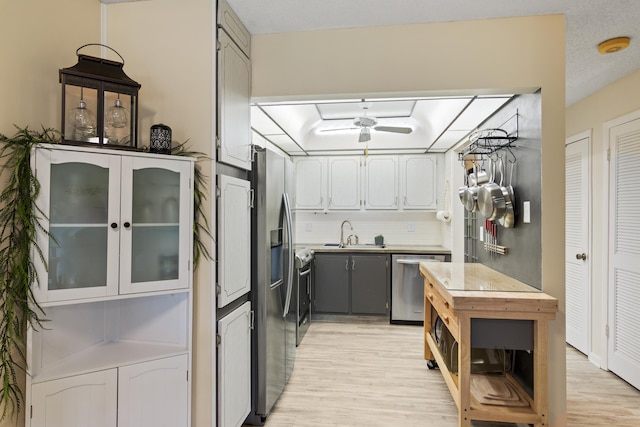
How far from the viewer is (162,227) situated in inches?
69.9

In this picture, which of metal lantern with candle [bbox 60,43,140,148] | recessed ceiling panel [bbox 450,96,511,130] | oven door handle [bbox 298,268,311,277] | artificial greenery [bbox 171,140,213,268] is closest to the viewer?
metal lantern with candle [bbox 60,43,140,148]

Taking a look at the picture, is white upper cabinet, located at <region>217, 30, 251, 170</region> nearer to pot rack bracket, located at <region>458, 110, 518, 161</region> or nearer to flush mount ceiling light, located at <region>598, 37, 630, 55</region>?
pot rack bracket, located at <region>458, 110, 518, 161</region>

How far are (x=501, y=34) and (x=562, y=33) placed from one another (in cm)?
36

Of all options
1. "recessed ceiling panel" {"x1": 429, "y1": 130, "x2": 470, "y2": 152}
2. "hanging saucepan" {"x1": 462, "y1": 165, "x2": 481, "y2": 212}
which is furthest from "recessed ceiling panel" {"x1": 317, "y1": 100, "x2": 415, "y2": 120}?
"hanging saucepan" {"x1": 462, "y1": 165, "x2": 481, "y2": 212}

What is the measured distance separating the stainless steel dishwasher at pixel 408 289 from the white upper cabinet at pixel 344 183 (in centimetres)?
112

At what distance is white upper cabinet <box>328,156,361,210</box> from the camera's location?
5.11 metres

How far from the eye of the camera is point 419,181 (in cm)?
499

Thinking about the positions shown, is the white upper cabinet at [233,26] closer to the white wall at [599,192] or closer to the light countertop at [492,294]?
the light countertop at [492,294]

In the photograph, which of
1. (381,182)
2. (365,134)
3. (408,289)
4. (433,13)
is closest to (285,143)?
(365,134)

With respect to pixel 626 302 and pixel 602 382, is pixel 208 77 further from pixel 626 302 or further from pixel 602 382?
pixel 602 382

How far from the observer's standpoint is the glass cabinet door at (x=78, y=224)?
1.48 metres

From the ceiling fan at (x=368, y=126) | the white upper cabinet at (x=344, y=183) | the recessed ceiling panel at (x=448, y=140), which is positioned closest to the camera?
the ceiling fan at (x=368, y=126)

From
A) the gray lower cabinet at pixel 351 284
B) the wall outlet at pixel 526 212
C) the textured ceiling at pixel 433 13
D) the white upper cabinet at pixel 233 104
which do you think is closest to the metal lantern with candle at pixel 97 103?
the white upper cabinet at pixel 233 104

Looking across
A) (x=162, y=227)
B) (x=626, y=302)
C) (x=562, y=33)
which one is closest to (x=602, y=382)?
(x=626, y=302)
